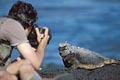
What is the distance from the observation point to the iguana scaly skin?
37.8 ft

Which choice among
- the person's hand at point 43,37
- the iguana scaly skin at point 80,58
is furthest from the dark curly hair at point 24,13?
the iguana scaly skin at point 80,58

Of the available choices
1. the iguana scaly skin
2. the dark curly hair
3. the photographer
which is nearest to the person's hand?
the photographer

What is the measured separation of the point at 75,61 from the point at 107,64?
1.11 metres

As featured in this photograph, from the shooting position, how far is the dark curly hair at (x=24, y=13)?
21.9ft

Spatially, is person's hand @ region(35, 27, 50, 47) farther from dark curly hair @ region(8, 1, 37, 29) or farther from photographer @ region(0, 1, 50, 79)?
dark curly hair @ region(8, 1, 37, 29)

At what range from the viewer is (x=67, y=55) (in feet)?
41.2

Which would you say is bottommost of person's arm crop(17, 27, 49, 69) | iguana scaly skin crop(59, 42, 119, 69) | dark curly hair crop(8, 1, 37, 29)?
iguana scaly skin crop(59, 42, 119, 69)

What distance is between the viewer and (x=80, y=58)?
490 inches

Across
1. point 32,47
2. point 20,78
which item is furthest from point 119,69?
point 20,78

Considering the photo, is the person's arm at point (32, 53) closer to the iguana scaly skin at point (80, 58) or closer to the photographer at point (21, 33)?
the photographer at point (21, 33)

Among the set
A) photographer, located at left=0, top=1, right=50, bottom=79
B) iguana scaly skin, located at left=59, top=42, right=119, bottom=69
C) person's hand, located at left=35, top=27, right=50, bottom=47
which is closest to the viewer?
photographer, located at left=0, top=1, right=50, bottom=79

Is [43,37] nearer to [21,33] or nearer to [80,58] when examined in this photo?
[21,33]

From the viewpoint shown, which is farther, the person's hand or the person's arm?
the person's hand

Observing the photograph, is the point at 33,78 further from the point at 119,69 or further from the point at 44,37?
the point at 119,69
